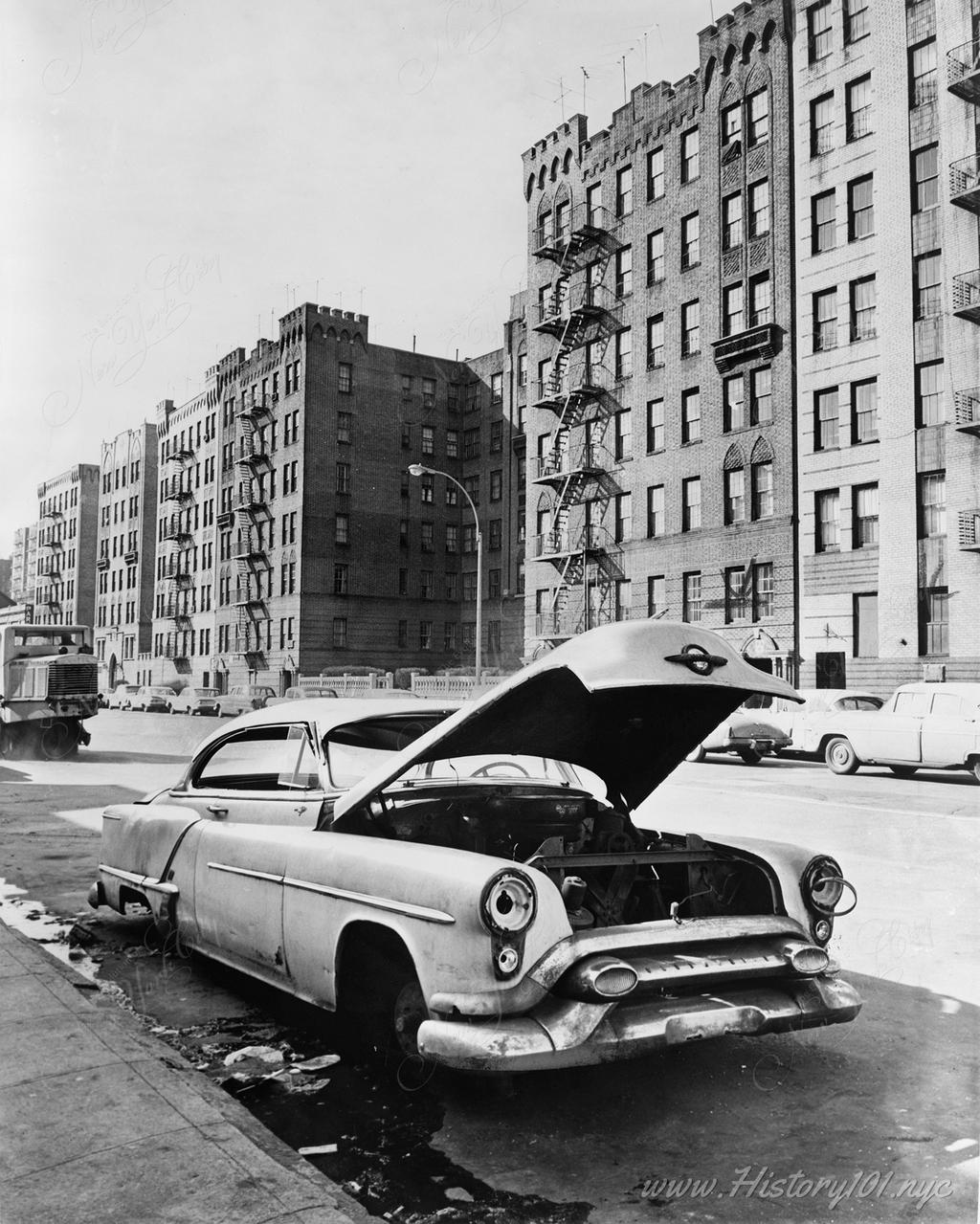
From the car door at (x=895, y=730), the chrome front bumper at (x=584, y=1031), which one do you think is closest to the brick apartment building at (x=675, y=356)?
the car door at (x=895, y=730)

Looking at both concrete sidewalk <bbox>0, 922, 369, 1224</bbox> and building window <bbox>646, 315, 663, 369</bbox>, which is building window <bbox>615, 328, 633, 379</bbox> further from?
concrete sidewalk <bbox>0, 922, 369, 1224</bbox>

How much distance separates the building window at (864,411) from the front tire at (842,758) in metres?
14.4

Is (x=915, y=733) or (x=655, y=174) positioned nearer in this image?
(x=915, y=733)

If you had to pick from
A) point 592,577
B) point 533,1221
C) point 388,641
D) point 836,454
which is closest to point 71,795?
point 533,1221

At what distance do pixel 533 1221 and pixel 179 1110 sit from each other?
4.12 ft

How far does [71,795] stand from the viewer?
15.4m

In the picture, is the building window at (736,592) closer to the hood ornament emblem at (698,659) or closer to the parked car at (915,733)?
the parked car at (915,733)

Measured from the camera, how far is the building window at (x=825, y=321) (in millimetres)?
32625

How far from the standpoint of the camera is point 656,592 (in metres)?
38.6

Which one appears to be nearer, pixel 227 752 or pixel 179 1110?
pixel 179 1110

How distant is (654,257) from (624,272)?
2.07 metres

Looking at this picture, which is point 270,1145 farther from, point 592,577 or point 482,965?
point 592,577

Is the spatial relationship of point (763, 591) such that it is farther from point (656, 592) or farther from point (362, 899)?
point (362, 899)

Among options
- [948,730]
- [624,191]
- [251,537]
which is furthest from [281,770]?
[251,537]
